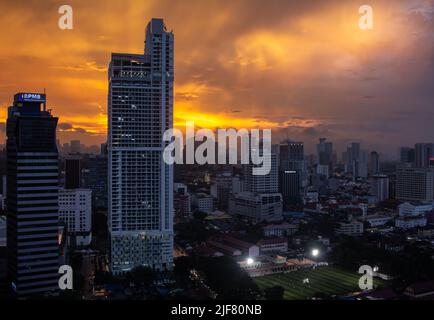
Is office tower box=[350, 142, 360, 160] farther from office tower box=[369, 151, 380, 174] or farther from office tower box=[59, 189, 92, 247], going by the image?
office tower box=[59, 189, 92, 247]

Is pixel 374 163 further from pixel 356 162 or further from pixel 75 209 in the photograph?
pixel 75 209

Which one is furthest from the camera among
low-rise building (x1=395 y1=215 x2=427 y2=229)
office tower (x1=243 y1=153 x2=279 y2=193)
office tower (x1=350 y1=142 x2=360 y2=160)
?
office tower (x1=350 y1=142 x2=360 y2=160)

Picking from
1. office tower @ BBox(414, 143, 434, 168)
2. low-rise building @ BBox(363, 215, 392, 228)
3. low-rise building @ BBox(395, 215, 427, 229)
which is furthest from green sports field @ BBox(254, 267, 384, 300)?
office tower @ BBox(414, 143, 434, 168)

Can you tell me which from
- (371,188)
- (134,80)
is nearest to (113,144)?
(134,80)

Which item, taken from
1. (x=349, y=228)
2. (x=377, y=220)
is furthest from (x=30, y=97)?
(x=377, y=220)
